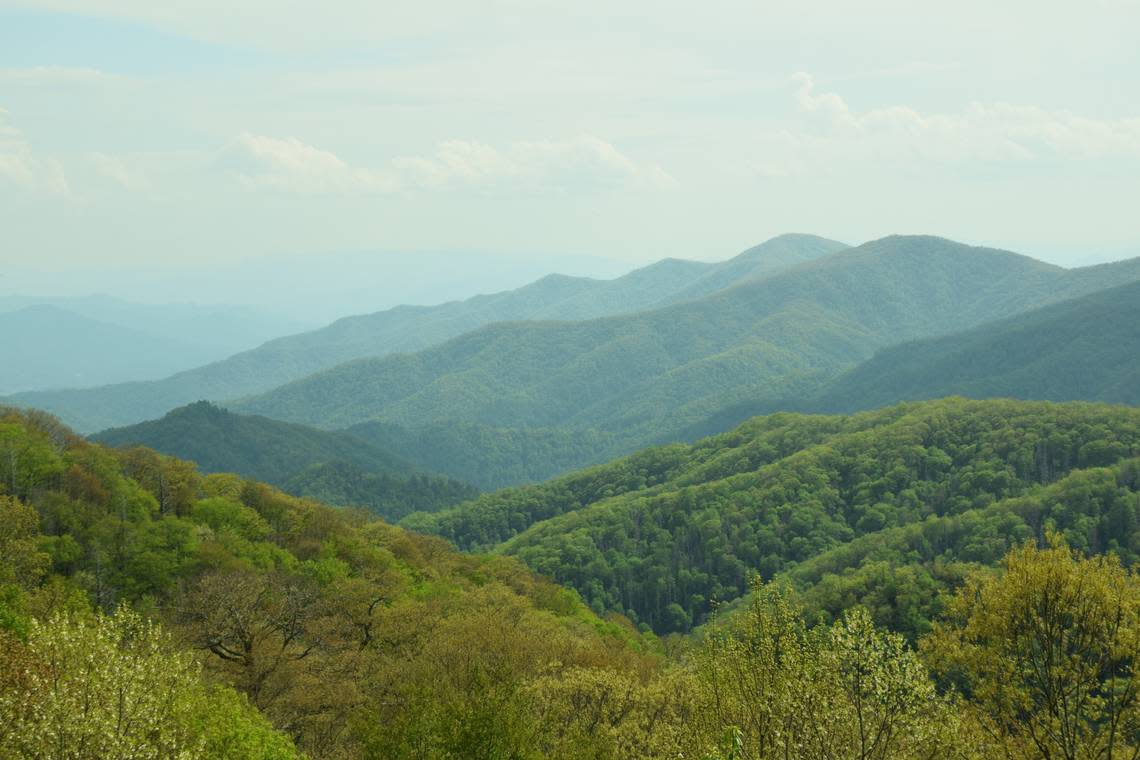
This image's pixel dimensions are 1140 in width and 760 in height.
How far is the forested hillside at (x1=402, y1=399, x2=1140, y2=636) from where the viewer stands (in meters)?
135

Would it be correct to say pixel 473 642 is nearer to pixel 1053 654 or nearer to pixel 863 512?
pixel 1053 654

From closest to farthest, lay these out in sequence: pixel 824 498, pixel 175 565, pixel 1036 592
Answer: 1. pixel 1036 592
2. pixel 175 565
3. pixel 824 498

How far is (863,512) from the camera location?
173 metres

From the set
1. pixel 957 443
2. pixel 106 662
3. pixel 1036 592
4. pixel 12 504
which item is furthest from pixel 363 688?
pixel 957 443

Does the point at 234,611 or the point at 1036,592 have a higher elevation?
the point at 1036,592

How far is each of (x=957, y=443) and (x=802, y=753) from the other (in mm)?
183142

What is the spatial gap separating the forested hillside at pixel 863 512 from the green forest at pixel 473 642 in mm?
1405

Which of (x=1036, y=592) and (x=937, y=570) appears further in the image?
(x=937, y=570)

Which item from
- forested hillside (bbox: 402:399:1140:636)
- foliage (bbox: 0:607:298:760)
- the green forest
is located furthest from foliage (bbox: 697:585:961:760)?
forested hillside (bbox: 402:399:1140:636)

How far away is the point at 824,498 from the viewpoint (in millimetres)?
177000

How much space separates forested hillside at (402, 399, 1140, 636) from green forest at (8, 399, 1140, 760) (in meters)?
1.41

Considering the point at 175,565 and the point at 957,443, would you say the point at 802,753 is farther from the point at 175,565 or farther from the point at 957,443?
the point at 957,443

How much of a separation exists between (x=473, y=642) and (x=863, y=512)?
144 meters

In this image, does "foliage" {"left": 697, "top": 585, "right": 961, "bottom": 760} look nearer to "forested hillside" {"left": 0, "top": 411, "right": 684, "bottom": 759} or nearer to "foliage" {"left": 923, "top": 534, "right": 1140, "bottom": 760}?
"foliage" {"left": 923, "top": 534, "right": 1140, "bottom": 760}
